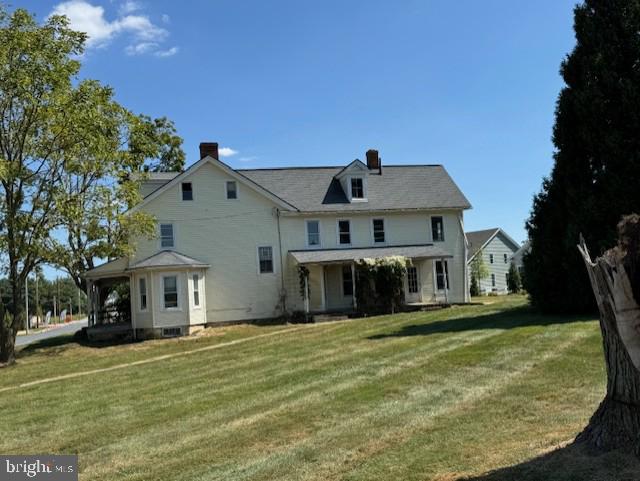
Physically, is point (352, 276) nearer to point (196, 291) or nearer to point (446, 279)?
point (446, 279)

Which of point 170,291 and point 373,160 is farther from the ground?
point 373,160

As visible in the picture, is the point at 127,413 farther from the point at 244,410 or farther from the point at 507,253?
the point at 507,253

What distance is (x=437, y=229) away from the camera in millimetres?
31453

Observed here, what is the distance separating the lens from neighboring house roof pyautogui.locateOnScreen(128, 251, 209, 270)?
2523cm

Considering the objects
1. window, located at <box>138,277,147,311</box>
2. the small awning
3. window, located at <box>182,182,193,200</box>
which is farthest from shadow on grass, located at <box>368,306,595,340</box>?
window, located at <box>182,182,193,200</box>

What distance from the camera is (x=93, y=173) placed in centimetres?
2634

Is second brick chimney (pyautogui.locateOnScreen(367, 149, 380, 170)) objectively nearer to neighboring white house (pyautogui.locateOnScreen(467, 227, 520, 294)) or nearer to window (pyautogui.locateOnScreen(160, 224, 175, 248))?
window (pyautogui.locateOnScreen(160, 224, 175, 248))

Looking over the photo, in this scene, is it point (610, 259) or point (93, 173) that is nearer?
point (610, 259)

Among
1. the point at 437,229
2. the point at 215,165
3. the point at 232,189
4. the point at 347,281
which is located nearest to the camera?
the point at 215,165

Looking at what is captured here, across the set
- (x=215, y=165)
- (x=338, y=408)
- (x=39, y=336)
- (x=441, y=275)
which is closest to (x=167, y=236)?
(x=215, y=165)

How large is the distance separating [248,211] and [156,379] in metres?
15.4

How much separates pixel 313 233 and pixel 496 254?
2987 cm

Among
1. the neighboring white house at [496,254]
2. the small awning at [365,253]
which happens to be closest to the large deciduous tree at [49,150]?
the small awning at [365,253]

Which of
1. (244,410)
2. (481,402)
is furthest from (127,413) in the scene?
(481,402)
